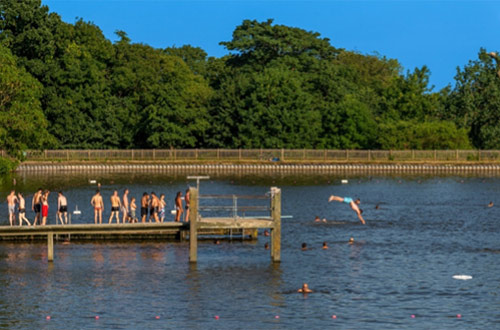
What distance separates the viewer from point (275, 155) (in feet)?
426

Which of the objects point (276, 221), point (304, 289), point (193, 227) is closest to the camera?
point (304, 289)

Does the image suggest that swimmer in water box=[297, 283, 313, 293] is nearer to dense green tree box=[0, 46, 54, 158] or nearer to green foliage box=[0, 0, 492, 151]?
dense green tree box=[0, 46, 54, 158]

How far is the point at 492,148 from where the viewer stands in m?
136

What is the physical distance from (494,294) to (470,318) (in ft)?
17.6

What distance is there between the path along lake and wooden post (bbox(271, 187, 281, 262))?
56 cm

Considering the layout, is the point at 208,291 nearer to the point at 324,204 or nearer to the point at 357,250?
the point at 357,250

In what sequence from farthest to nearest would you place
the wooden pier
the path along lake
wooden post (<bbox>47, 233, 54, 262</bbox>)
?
wooden post (<bbox>47, 233, 54, 262</bbox>) < the wooden pier < the path along lake

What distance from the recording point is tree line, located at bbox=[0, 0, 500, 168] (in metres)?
129

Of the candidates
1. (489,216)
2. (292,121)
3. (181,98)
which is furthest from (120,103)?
(489,216)

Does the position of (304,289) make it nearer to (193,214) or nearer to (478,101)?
(193,214)

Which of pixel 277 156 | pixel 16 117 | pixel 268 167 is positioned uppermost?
pixel 16 117

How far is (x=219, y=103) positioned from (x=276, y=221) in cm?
8853

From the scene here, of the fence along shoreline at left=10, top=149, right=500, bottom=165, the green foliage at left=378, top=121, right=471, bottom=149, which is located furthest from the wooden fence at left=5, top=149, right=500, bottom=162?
the green foliage at left=378, top=121, right=471, bottom=149

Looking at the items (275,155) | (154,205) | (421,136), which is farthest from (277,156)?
(154,205)
